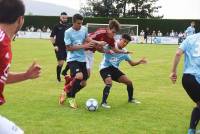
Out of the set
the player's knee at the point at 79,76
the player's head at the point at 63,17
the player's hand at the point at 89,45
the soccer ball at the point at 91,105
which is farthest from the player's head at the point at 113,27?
the player's head at the point at 63,17

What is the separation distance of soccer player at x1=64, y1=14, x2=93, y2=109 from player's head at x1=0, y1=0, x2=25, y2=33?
6.43 meters

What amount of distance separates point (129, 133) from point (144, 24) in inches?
2002

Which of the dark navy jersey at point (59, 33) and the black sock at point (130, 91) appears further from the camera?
the dark navy jersey at point (59, 33)

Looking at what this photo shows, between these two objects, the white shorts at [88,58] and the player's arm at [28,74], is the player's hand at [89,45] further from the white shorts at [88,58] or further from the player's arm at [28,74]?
the player's arm at [28,74]

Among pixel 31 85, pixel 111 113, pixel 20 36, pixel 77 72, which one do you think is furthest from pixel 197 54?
pixel 20 36

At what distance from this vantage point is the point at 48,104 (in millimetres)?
10766

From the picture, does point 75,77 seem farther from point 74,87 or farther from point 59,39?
point 59,39

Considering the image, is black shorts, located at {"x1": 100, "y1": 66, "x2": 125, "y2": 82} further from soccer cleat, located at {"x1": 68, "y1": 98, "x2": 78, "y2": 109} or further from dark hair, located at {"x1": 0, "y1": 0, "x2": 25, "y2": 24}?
dark hair, located at {"x1": 0, "y1": 0, "x2": 25, "y2": 24}

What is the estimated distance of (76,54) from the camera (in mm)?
10734

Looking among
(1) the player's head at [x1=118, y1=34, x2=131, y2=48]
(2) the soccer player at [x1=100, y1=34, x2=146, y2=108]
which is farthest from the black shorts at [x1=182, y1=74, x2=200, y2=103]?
(1) the player's head at [x1=118, y1=34, x2=131, y2=48]

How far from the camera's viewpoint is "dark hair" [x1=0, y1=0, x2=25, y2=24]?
3.78 metres

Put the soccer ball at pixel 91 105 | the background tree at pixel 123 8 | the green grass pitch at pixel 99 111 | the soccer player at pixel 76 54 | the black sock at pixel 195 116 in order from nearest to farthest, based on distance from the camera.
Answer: the black sock at pixel 195 116 < the green grass pitch at pixel 99 111 < the soccer ball at pixel 91 105 < the soccer player at pixel 76 54 < the background tree at pixel 123 8

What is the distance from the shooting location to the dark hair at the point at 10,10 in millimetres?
3783

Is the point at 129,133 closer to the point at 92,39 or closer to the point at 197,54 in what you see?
the point at 197,54
